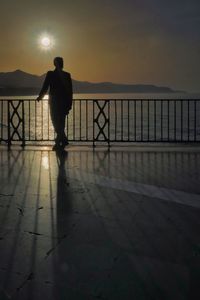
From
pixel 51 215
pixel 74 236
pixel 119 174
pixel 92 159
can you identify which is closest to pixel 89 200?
pixel 51 215

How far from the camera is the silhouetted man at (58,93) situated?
29.4 feet

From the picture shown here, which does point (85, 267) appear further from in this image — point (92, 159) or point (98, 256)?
point (92, 159)

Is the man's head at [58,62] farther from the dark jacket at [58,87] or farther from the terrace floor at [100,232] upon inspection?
the terrace floor at [100,232]

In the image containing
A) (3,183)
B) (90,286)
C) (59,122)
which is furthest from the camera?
(59,122)

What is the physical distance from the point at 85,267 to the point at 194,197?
93.5 inches

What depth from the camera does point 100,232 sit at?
141 inches

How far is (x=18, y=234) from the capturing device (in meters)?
3.57

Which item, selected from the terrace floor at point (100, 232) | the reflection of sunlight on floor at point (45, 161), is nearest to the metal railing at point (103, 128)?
the reflection of sunlight on floor at point (45, 161)

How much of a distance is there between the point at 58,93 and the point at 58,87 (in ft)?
0.44

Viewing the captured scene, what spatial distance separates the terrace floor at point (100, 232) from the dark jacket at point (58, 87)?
2.54 meters

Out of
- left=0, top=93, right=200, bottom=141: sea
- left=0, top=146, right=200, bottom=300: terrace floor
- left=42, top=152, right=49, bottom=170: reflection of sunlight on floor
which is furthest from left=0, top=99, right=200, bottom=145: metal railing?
left=0, top=146, right=200, bottom=300: terrace floor

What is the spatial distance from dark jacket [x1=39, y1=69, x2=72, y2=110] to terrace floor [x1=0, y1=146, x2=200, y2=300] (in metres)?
2.54

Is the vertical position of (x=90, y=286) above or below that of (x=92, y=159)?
below

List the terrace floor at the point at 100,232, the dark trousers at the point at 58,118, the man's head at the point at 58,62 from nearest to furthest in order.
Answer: the terrace floor at the point at 100,232, the man's head at the point at 58,62, the dark trousers at the point at 58,118
